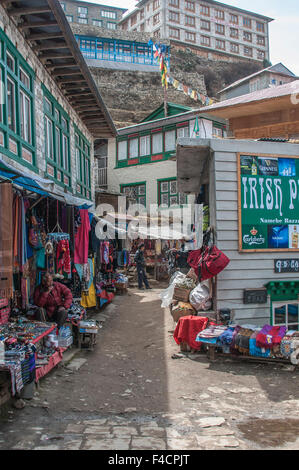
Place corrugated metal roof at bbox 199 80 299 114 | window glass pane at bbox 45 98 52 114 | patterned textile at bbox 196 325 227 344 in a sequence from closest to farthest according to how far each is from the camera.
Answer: patterned textile at bbox 196 325 227 344 < window glass pane at bbox 45 98 52 114 < corrugated metal roof at bbox 199 80 299 114

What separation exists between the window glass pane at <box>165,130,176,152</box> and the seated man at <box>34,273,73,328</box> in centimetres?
2008

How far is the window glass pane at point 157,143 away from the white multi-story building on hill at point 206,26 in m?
32.0

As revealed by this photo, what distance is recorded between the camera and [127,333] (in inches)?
414

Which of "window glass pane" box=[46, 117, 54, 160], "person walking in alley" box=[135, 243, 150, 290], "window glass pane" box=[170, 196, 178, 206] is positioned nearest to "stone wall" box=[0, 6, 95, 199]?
"window glass pane" box=[46, 117, 54, 160]

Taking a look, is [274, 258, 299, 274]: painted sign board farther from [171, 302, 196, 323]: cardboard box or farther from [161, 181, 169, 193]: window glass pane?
[161, 181, 169, 193]: window glass pane

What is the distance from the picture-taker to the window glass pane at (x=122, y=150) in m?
29.4

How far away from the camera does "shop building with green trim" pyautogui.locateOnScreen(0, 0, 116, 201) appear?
820 centimetres

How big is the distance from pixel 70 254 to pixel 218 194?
3748 millimetres

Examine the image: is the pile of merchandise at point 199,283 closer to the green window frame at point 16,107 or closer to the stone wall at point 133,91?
the green window frame at point 16,107

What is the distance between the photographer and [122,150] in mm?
29562

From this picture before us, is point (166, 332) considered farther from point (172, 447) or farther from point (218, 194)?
point (172, 447)

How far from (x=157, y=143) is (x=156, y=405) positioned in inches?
929

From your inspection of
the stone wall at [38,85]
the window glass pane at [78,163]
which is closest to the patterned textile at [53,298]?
the stone wall at [38,85]

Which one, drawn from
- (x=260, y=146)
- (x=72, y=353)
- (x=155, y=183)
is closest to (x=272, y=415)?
(x=72, y=353)
